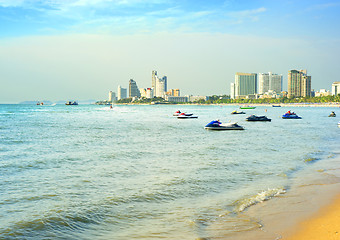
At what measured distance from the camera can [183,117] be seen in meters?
89.2

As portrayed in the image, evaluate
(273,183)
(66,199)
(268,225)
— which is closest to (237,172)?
(273,183)

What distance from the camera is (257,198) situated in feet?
41.4

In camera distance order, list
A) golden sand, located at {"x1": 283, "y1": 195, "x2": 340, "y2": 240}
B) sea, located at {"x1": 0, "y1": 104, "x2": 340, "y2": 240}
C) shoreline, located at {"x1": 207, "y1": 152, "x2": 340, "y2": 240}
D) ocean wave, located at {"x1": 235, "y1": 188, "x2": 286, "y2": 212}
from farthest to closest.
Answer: ocean wave, located at {"x1": 235, "y1": 188, "x2": 286, "y2": 212} < sea, located at {"x1": 0, "y1": 104, "x2": 340, "y2": 240} < shoreline, located at {"x1": 207, "y1": 152, "x2": 340, "y2": 240} < golden sand, located at {"x1": 283, "y1": 195, "x2": 340, "y2": 240}

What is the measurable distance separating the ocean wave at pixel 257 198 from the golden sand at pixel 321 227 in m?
2.09

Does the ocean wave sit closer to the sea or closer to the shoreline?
the sea

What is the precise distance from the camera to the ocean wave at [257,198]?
11656 mm

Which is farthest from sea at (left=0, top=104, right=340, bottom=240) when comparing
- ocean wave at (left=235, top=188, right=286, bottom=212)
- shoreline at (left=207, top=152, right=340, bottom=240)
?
shoreline at (left=207, top=152, right=340, bottom=240)

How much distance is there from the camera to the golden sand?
875cm

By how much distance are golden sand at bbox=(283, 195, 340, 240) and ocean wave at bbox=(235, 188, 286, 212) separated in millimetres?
2086

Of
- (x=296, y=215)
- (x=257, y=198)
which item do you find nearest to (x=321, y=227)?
(x=296, y=215)

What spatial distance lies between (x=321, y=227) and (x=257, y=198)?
3.28 meters

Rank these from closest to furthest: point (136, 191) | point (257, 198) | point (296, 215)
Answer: point (296, 215), point (257, 198), point (136, 191)

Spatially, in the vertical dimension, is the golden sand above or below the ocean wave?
above

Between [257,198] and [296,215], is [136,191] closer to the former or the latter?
[257,198]
